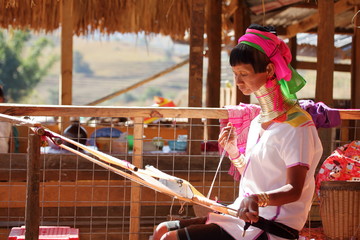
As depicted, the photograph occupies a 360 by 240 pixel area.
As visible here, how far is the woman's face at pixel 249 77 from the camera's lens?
8.77 ft

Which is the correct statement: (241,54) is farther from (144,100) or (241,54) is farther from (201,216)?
(144,100)

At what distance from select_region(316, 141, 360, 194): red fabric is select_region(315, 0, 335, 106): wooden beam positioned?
0.95 m

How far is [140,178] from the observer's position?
280cm

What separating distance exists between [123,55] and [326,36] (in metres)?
41.8

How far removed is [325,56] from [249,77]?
2926mm

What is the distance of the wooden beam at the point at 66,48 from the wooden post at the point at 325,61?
331cm

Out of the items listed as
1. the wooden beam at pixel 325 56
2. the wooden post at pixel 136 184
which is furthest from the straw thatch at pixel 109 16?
the wooden post at pixel 136 184

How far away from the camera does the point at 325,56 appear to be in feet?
17.7

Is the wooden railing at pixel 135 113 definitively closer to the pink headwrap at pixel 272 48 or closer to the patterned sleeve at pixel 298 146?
the pink headwrap at pixel 272 48

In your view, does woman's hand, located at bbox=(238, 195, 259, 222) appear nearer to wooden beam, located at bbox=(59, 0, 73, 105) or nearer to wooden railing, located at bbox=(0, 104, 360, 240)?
wooden railing, located at bbox=(0, 104, 360, 240)

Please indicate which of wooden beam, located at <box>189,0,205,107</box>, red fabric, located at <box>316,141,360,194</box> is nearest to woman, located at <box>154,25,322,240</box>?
red fabric, located at <box>316,141,360,194</box>

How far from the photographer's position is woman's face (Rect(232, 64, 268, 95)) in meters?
2.67

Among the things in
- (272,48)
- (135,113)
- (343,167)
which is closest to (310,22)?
(343,167)

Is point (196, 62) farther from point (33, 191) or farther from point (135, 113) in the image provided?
point (33, 191)
